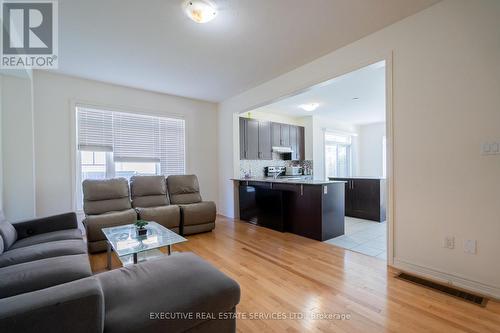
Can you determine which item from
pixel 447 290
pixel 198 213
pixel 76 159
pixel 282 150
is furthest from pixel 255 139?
pixel 447 290

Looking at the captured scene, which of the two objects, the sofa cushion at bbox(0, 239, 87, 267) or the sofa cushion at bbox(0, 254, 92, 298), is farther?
the sofa cushion at bbox(0, 239, 87, 267)

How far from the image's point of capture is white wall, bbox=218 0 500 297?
1.89 m

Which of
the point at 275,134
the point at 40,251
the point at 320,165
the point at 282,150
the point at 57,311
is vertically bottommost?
the point at 40,251

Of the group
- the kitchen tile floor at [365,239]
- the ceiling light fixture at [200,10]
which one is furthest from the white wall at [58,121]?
the kitchen tile floor at [365,239]

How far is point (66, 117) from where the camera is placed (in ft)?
12.3

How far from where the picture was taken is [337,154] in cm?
739

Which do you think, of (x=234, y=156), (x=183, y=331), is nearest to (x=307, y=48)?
(x=234, y=156)

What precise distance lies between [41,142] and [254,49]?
356 cm

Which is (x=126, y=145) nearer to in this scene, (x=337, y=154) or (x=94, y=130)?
(x=94, y=130)

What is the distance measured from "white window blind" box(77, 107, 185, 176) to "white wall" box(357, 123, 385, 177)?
5.98 meters

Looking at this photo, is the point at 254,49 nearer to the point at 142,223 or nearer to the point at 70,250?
the point at 142,223

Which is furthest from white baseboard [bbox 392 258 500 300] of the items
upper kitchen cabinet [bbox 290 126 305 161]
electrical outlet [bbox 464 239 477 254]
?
upper kitchen cabinet [bbox 290 126 305 161]

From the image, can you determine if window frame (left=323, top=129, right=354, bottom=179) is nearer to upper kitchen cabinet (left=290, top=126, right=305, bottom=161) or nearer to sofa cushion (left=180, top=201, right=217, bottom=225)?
upper kitchen cabinet (left=290, top=126, right=305, bottom=161)

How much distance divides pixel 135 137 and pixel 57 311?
3.98 meters
